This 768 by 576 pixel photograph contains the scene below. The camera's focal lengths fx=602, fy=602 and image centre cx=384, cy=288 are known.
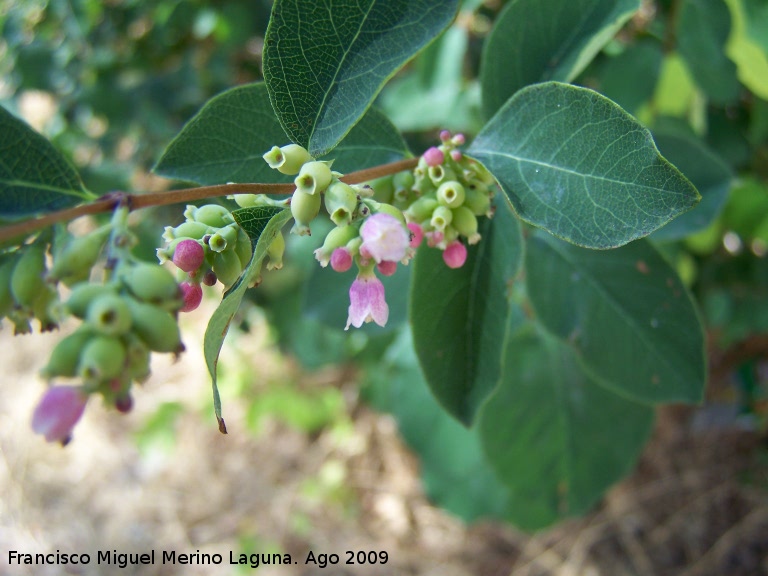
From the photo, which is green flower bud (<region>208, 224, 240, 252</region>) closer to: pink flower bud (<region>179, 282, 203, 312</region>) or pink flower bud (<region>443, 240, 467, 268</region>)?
pink flower bud (<region>179, 282, 203, 312</region>)

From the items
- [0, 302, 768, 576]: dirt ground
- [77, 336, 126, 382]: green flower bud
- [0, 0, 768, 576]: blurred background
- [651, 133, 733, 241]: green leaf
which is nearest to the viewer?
[77, 336, 126, 382]: green flower bud

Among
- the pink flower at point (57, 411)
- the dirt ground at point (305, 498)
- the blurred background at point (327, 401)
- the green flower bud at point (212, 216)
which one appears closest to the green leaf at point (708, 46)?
the blurred background at point (327, 401)

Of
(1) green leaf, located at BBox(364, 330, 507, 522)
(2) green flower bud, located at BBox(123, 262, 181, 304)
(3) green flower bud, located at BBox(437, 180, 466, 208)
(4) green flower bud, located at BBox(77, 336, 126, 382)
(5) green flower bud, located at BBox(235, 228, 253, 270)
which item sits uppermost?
(3) green flower bud, located at BBox(437, 180, 466, 208)

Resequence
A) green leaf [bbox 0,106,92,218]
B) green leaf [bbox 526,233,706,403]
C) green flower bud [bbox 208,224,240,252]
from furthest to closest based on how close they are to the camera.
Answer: green leaf [bbox 526,233,706,403], green leaf [bbox 0,106,92,218], green flower bud [bbox 208,224,240,252]

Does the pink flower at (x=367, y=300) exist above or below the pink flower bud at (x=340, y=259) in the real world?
below

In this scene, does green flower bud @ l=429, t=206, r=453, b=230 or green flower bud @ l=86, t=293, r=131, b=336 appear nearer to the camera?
green flower bud @ l=86, t=293, r=131, b=336

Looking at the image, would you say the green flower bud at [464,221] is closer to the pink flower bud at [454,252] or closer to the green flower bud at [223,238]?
the pink flower bud at [454,252]

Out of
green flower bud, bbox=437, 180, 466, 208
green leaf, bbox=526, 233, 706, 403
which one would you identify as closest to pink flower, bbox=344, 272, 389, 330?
green flower bud, bbox=437, 180, 466, 208

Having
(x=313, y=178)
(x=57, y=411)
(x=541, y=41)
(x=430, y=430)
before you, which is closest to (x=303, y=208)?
(x=313, y=178)
